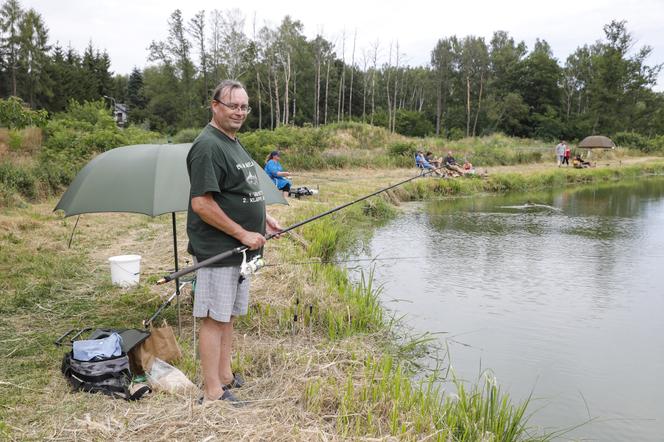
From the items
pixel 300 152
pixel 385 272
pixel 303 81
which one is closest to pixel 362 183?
pixel 300 152

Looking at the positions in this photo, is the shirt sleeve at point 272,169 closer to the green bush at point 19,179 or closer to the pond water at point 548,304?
the pond water at point 548,304

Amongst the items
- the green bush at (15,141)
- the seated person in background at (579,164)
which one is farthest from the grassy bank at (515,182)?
the green bush at (15,141)

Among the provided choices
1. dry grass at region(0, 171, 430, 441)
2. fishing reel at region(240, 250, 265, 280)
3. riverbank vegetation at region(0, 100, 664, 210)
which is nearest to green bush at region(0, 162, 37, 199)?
riverbank vegetation at region(0, 100, 664, 210)

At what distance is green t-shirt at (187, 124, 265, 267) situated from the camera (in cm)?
242

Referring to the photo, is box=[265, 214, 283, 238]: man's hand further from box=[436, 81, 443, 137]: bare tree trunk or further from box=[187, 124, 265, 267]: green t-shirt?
box=[436, 81, 443, 137]: bare tree trunk

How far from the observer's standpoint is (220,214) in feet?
8.10

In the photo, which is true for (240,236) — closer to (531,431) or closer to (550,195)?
(531,431)

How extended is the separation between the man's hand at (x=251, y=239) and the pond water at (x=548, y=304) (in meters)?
2.39

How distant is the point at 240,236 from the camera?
2516mm

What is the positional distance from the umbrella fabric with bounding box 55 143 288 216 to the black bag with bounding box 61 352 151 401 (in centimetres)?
93

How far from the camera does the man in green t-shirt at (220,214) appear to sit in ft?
8.00

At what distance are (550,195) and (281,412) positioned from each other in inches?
638

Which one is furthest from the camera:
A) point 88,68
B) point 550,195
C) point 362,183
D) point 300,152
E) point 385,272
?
point 88,68

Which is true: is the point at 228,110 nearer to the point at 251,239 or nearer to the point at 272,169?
the point at 251,239
